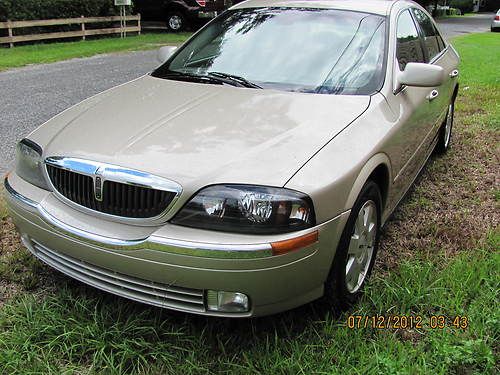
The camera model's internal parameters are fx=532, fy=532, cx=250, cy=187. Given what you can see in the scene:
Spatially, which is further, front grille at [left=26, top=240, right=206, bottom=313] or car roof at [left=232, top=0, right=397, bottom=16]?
car roof at [left=232, top=0, right=397, bottom=16]

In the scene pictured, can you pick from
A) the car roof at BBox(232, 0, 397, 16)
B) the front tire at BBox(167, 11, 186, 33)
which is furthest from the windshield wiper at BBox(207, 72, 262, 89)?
the front tire at BBox(167, 11, 186, 33)

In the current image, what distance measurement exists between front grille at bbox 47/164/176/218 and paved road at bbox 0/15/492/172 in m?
2.63

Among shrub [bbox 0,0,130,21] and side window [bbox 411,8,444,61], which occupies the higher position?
side window [bbox 411,8,444,61]

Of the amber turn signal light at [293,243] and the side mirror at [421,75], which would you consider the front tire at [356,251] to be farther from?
the side mirror at [421,75]

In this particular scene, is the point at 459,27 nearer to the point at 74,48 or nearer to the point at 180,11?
the point at 180,11

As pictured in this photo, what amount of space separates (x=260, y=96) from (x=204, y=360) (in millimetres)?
1464

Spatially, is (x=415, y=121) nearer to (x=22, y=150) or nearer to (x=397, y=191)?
(x=397, y=191)

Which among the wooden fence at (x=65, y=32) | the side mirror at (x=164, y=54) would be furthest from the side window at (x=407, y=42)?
the wooden fence at (x=65, y=32)

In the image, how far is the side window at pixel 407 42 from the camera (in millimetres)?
3518

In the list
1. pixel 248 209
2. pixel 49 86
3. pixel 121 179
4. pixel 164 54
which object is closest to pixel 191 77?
pixel 164 54

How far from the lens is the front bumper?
2.16m

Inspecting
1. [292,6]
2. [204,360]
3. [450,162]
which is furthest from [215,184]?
[450,162]

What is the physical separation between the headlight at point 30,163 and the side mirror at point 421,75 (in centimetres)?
211

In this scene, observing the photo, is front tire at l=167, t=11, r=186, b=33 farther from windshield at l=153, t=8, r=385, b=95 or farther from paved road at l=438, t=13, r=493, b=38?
windshield at l=153, t=8, r=385, b=95
